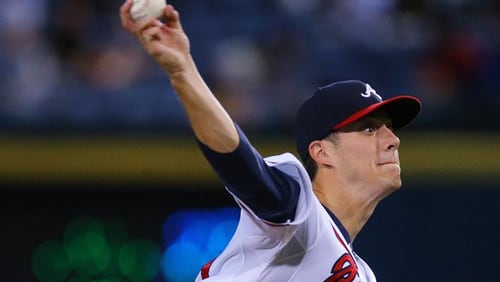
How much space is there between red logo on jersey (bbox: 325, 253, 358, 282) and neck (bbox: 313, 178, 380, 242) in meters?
0.25

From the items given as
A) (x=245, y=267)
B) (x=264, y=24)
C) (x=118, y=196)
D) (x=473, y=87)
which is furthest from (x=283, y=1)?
(x=245, y=267)

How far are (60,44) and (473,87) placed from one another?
9.37 ft

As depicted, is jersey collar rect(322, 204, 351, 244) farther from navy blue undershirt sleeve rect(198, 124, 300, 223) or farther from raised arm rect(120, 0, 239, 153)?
raised arm rect(120, 0, 239, 153)

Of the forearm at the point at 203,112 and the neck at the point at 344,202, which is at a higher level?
the forearm at the point at 203,112

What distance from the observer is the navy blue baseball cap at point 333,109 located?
3252 millimetres

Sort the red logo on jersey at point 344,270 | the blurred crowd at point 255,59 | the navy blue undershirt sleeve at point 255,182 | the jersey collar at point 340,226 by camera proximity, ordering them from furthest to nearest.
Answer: the blurred crowd at point 255,59, the jersey collar at point 340,226, the red logo on jersey at point 344,270, the navy blue undershirt sleeve at point 255,182

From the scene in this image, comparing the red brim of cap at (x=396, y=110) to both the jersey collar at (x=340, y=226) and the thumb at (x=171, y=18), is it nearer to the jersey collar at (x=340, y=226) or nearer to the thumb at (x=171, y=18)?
the jersey collar at (x=340, y=226)

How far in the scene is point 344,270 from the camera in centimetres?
302

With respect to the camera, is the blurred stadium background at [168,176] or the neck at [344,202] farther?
the blurred stadium background at [168,176]

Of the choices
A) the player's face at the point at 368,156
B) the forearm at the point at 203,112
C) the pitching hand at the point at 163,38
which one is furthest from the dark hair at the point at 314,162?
the pitching hand at the point at 163,38

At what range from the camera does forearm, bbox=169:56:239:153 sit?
257 centimetres

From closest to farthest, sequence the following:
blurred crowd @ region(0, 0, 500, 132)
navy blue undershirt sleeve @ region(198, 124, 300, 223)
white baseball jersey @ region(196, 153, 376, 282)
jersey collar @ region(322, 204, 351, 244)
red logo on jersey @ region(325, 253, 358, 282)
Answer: navy blue undershirt sleeve @ region(198, 124, 300, 223)
white baseball jersey @ region(196, 153, 376, 282)
red logo on jersey @ region(325, 253, 358, 282)
jersey collar @ region(322, 204, 351, 244)
blurred crowd @ region(0, 0, 500, 132)

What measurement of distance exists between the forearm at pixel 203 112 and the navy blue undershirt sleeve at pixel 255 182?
0.9 inches

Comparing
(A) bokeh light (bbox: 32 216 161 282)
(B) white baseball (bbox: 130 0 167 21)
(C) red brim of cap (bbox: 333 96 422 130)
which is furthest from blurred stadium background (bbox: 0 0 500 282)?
(B) white baseball (bbox: 130 0 167 21)
